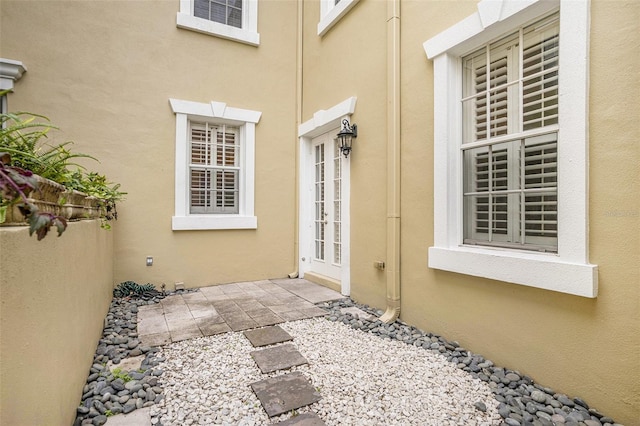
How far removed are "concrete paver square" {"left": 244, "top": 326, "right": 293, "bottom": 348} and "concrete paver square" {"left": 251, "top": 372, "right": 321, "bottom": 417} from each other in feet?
1.84

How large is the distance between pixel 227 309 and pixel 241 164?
2337 millimetres

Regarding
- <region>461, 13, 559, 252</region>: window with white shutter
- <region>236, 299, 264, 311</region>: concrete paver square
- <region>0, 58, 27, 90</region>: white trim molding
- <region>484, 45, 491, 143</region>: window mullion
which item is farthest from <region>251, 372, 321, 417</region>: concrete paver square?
<region>0, 58, 27, 90</region>: white trim molding

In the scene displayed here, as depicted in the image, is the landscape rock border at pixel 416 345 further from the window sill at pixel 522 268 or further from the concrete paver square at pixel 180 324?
the window sill at pixel 522 268

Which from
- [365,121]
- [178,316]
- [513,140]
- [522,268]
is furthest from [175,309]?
[513,140]

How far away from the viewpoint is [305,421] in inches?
69.7

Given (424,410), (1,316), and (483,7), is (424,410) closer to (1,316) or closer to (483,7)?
(1,316)

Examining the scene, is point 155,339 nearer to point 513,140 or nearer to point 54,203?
point 54,203

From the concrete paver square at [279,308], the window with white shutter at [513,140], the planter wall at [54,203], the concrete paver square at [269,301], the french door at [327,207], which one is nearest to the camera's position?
the planter wall at [54,203]

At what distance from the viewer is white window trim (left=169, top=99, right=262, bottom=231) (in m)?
4.53

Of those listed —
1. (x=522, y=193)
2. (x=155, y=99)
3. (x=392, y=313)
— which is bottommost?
(x=392, y=313)

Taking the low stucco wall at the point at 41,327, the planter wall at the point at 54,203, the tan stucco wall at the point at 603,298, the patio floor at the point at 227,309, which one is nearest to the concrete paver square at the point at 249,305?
the patio floor at the point at 227,309

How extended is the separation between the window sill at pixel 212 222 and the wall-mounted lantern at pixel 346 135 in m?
1.89

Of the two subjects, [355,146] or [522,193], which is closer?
[522,193]

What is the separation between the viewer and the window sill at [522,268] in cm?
194
